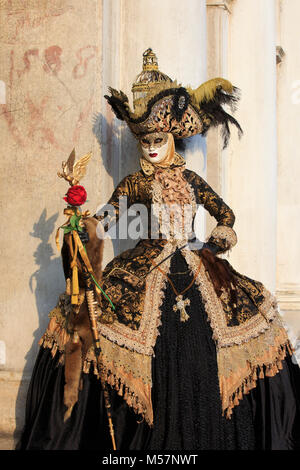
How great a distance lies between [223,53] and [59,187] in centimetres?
370

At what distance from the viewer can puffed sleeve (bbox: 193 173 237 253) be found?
5191 millimetres

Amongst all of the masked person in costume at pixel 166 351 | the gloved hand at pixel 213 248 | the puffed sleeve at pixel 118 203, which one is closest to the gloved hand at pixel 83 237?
the masked person in costume at pixel 166 351

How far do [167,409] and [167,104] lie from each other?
7.13 feet

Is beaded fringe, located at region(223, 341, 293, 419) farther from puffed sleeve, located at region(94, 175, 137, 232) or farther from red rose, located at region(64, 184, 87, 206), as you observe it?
red rose, located at region(64, 184, 87, 206)

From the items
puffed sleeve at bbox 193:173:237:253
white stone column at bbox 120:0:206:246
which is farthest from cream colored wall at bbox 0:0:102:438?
puffed sleeve at bbox 193:173:237:253

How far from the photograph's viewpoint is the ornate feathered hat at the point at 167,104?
5.32 m

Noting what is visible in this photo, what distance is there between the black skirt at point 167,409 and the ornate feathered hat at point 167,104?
1.25 metres

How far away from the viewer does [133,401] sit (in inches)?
180

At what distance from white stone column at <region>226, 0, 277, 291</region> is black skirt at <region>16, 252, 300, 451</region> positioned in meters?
3.80

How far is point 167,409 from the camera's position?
467 centimetres

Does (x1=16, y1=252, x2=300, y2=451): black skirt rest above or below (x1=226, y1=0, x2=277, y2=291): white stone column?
below

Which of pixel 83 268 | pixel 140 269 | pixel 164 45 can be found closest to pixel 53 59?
pixel 164 45

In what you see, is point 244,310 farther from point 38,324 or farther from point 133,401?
point 38,324

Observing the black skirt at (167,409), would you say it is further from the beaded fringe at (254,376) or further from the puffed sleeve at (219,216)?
the puffed sleeve at (219,216)
